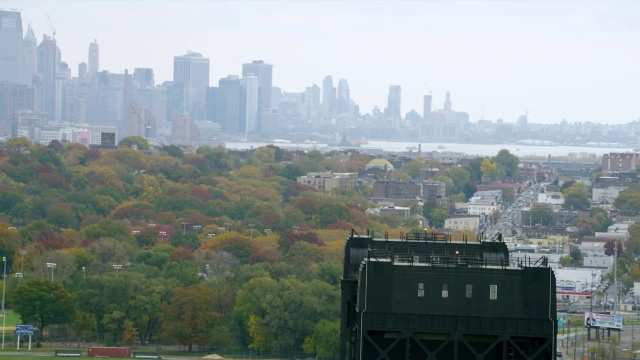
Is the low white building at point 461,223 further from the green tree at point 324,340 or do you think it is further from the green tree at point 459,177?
the green tree at point 324,340

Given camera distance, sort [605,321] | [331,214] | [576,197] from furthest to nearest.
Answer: [576,197], [331,214], [605,321]

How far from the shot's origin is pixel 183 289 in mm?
62781

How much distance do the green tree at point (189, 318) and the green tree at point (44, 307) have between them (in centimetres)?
321

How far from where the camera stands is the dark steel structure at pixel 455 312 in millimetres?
16125

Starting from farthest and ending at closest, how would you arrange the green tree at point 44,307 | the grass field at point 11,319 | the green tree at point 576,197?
1. the green tree at point 576,197
2. the grass field at point 11,319
3. the green tree at point 44,307

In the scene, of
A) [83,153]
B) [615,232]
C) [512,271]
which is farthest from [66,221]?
[512,271]

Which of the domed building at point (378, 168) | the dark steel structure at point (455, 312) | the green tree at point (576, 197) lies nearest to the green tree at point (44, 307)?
the dark steel structure at point (455, 312)

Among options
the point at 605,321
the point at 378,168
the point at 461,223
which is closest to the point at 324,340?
the point at 605,321

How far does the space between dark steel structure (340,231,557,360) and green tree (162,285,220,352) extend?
4264 centimetres

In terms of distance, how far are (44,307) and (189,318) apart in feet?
16.2

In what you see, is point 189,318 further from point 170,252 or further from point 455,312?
point 455,312

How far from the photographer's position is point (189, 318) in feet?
196

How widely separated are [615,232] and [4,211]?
40.2 m

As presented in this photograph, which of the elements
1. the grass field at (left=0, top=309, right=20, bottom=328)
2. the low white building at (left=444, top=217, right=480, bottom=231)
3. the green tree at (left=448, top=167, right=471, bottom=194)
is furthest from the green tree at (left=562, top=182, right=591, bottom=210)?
the grass field at (left=0, top=309, right=20, bottom=328)
